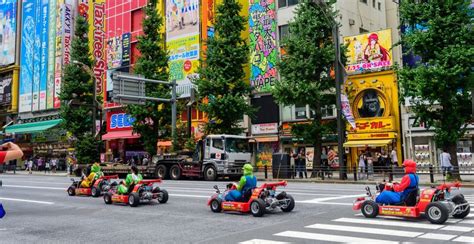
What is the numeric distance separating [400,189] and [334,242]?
112 inches

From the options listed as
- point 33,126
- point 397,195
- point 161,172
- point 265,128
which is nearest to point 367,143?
point 265,128

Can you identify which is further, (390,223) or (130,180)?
(130,180)

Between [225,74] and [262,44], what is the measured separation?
7.02 metres

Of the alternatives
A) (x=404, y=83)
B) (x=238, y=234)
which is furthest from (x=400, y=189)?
(x=404, y=83)

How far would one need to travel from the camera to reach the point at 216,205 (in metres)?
11.8

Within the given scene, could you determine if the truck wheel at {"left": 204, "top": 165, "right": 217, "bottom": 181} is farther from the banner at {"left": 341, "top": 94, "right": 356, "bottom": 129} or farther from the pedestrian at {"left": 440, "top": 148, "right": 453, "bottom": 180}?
the pedestrian at {"left": 440, "top": 148, "right": 453, "bottom": 180}

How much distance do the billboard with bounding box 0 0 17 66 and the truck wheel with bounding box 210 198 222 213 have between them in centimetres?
5897

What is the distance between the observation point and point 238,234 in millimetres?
8656

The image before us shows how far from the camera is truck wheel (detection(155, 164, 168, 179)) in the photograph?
97.6ft

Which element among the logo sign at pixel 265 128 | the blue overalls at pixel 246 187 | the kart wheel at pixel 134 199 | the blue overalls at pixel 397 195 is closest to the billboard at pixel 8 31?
the logo sign at pixel 265 128

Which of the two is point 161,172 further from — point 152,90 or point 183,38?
point 183,38

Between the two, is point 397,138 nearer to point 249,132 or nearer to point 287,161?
point 287,161

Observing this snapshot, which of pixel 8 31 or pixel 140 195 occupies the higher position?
pixel 8 31

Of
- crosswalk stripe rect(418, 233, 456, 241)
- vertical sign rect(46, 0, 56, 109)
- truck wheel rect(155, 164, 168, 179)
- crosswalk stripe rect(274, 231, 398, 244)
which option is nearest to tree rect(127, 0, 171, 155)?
truck wheel rect(155, 164, 168, 179)
